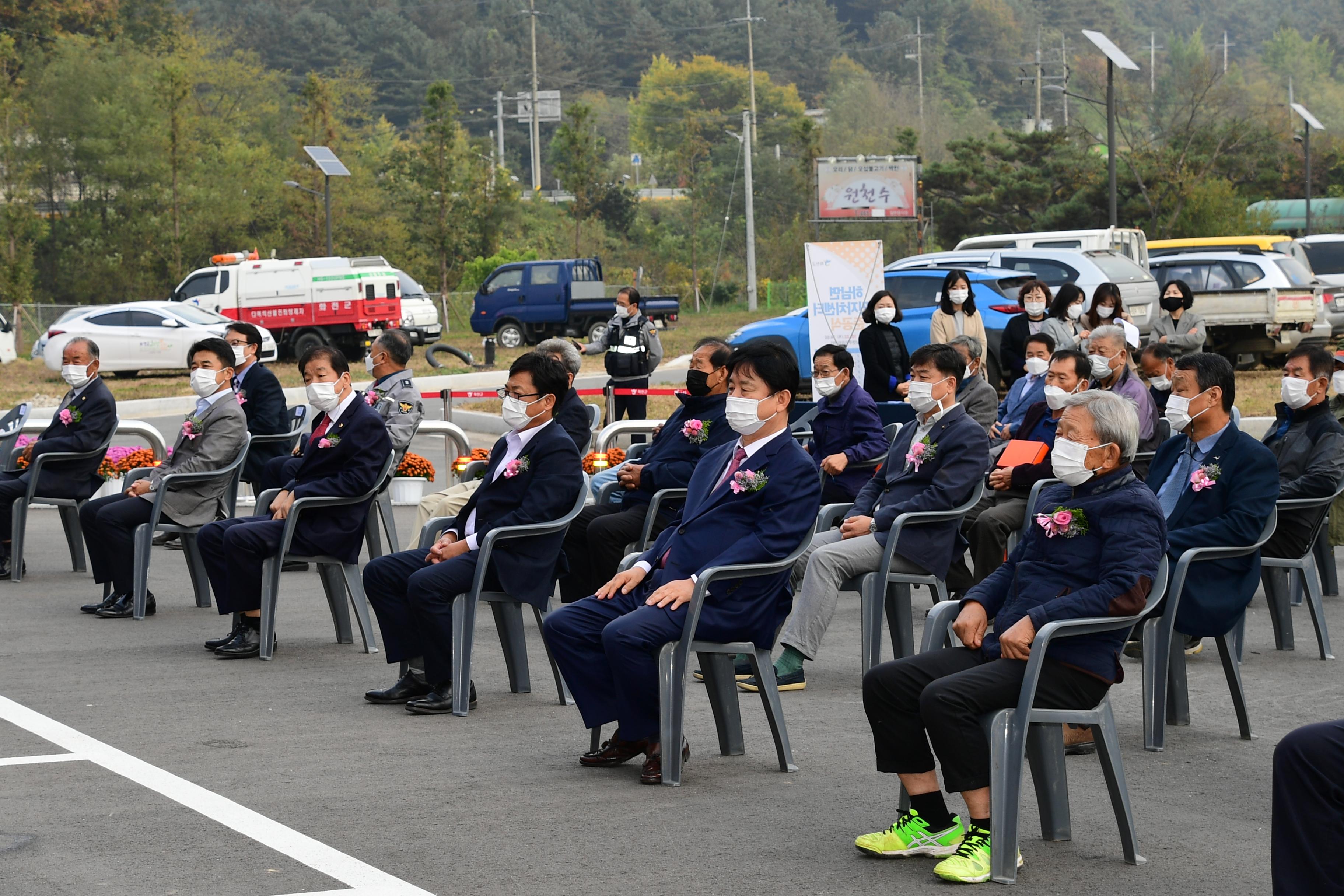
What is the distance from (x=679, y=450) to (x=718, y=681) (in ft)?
9.21

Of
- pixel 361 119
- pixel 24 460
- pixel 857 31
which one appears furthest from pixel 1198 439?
pixel 857 31

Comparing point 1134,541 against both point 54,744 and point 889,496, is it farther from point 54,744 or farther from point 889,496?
point 54,744

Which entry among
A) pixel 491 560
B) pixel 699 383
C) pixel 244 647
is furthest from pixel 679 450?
pixel 244 647

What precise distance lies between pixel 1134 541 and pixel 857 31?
132131mm

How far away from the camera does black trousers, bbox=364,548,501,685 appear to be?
23.2 feet

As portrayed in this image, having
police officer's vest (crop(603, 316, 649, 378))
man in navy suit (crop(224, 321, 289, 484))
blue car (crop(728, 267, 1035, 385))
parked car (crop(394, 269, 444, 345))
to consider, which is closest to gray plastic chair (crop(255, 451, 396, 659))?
man in navy suit (crop(224, 321, 289, 484))

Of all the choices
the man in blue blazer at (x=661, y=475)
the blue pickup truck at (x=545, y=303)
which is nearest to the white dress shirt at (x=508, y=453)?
the man in blue blazer at (x=661, y=475)

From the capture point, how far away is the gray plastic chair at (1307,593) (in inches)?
312

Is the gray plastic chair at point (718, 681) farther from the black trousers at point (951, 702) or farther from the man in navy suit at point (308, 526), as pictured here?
the man in navy suit at point (308, 526)

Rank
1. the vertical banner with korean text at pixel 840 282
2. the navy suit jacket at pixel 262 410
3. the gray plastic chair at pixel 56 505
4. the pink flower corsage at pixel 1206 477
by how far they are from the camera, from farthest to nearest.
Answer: the vertical banner with korean text at pixel 840 282 < the navy suit jacket at pixel 262 410 < the gray plastic chair at pixel 56 505 < the pink flower corsage at pixel 1206 477

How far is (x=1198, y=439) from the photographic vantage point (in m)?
7.12

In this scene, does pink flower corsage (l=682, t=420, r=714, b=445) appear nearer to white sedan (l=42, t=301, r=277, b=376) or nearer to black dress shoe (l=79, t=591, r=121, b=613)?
black dress shoe (l=79, t=591, r=121, b=613)

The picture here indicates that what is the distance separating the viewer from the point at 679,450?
898cm

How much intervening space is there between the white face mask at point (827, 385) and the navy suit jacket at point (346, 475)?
8.06ft
